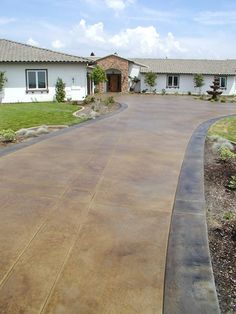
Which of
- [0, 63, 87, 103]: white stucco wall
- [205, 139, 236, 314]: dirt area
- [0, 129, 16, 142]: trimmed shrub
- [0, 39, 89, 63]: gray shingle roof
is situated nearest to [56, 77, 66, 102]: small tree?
[0, 63, 87, 103]: white stucco wall

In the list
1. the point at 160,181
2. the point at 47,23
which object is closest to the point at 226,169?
the point at 160,181

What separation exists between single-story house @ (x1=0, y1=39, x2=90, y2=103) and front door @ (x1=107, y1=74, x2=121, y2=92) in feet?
56.9

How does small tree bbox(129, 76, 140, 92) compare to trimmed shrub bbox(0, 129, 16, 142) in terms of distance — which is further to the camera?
small tree bbox(129, 76, 140, 92)

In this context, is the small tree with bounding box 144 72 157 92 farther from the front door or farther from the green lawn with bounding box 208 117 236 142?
the green lawn with bounding box 208 117 236 142

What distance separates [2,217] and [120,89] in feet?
137

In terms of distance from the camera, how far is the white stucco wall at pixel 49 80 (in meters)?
27.2

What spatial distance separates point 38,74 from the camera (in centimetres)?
2778

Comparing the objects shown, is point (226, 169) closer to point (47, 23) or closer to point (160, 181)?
point (160, 181)

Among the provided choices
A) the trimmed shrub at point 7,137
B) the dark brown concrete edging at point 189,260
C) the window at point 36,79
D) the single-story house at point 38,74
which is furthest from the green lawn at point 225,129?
the window at point 36,79

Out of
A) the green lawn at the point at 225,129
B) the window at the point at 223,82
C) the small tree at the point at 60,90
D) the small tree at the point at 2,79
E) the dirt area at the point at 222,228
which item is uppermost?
the window at the point at 223,82

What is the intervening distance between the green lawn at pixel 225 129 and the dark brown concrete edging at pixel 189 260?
731 centimetres

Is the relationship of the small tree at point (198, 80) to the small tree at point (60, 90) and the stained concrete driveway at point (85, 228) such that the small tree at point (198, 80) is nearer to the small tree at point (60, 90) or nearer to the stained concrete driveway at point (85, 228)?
A: the small tree at point (60, 90)

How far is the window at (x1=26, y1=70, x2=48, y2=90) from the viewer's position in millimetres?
27602

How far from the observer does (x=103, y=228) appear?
500 cm
